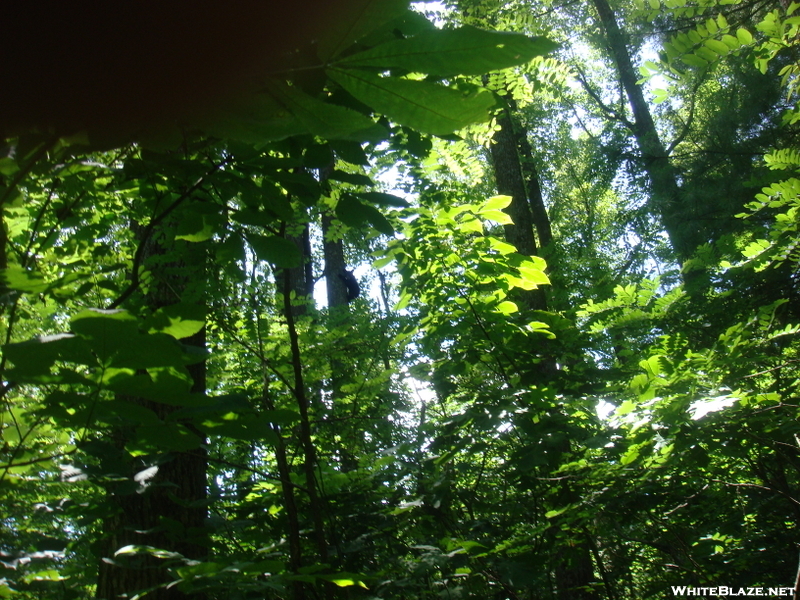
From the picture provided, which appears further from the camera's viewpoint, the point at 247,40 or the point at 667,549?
the point at 667,549

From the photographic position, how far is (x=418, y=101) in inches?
24.6

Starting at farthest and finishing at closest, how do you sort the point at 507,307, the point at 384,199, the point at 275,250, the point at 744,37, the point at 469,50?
the point at 507,307 → the point at 744,37 → the point at 275,250 → the point at 384,199 → the point at 469,50

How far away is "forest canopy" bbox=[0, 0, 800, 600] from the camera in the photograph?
60cm

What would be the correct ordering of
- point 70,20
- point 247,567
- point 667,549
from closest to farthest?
1. point 70,20
2. point 247,567
3. point 667,549

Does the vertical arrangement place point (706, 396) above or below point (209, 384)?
below

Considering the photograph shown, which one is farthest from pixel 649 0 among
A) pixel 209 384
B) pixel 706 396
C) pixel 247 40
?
pixel 209 384

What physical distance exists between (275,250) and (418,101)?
65 cm

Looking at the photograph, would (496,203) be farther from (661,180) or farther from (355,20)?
(661,180)

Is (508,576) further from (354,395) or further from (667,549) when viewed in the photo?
(354,395)

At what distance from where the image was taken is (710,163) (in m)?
10.9

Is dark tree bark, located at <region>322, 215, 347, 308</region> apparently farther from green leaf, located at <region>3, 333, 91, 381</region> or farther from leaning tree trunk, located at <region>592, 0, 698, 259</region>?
green leaf, located at <region>3, 333, 91, 381</region>

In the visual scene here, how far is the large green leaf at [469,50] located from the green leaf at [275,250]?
0.66 m

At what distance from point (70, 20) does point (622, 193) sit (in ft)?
47.8

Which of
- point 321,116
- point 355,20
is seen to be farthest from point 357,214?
point 355,20
